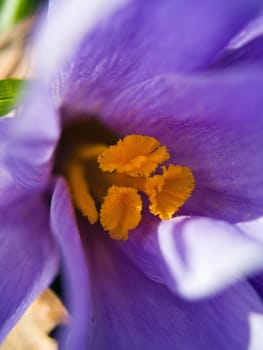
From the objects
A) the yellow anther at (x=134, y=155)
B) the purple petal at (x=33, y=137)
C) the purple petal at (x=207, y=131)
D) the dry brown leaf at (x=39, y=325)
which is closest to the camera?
the purple petal at (x=33, y=137)

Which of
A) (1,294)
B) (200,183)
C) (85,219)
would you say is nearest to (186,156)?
(200,183)

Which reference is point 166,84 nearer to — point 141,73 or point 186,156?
point 141,73

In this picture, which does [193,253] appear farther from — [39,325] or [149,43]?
[39,325]

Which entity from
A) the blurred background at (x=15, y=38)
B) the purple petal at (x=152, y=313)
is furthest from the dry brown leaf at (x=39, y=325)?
the blurred background at (x=15, y=38)

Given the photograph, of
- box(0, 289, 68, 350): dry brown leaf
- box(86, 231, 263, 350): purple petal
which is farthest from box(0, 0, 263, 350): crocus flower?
box(0, 289, 68, 350): dry brown leaf

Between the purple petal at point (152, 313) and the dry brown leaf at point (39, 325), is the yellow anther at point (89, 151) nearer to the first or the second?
the purple petal at point (152, 313)

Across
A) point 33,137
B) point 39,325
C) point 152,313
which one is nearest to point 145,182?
point 152,313
